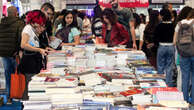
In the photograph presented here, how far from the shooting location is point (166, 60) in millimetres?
6227

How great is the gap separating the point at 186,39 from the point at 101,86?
264cm

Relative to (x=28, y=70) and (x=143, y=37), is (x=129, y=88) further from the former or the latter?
(x=143, y=37)

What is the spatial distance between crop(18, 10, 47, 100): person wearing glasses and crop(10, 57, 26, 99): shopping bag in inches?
13.3

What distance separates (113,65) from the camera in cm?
406

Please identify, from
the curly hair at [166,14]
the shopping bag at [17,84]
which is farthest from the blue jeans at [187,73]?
the shopping bag at [17,84]

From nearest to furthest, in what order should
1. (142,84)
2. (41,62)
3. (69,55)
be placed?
(142,84) < (69,55) < (41,62)

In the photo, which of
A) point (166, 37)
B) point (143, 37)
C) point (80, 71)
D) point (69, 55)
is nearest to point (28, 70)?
point (69, 55)

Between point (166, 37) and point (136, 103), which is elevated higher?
point (166, 37)

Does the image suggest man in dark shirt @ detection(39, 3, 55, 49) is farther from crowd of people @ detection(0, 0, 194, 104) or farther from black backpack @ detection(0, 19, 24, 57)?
black backpack @ detection(0, 19, 24, 57)

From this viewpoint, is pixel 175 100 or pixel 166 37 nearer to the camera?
pixel 175 100

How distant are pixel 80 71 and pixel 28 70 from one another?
127cm

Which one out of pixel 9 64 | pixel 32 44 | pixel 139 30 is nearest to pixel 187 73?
pixel 139 30

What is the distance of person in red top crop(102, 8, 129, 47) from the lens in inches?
225

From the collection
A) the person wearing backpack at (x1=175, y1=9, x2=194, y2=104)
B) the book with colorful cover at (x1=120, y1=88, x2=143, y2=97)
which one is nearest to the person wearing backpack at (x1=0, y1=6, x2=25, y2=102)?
the person wearing backpack at (x1=175, y1=9, x2=194, y2=104)
